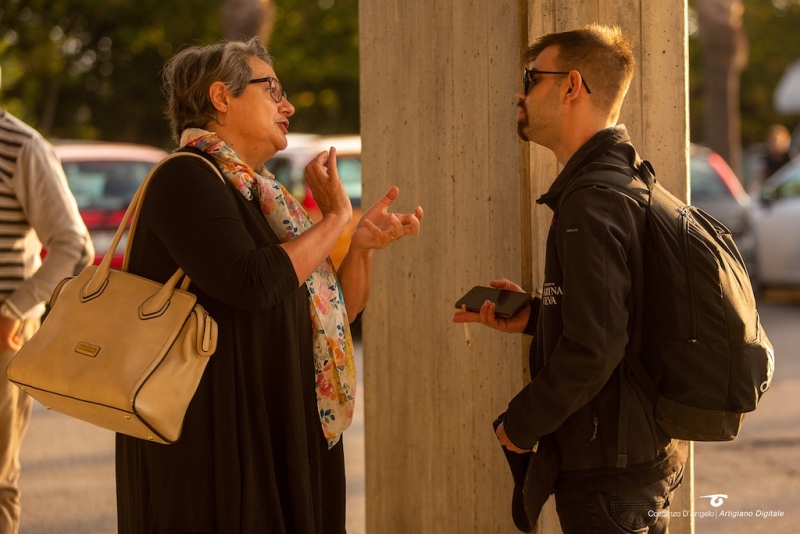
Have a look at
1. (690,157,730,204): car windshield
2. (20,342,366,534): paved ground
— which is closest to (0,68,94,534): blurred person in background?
(20,342,366,534): paved ground

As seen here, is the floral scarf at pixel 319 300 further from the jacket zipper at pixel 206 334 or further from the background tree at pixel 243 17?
the background tree at pixel 243 17

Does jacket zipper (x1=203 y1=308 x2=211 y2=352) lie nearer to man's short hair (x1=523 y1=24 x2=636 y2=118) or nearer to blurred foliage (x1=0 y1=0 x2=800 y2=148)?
man's short hair (x1=523 y1=24 x2=636 y2=118)

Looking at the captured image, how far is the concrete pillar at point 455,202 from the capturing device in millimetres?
3279

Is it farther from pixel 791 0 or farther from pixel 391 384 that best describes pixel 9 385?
pixel 791 0

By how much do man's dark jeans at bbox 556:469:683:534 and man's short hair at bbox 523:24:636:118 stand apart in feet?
3.19

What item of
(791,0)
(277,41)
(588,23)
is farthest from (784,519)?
(791,0)

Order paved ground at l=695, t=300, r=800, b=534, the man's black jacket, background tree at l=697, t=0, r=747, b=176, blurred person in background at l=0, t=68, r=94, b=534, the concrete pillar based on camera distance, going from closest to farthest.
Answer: the man's black jacket → the concrete pillar → blurred person in background at l=0, t=68, r=94, b=534 → paved ground at l=695, t=300, r=800, b=534 → background tree at l=697, t=0, r=747, b=176

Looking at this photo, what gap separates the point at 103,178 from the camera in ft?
32.5

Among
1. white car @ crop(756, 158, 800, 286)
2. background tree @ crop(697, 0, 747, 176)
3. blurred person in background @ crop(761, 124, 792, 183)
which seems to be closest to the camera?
white car @ crop(756, 158, 800, 286)

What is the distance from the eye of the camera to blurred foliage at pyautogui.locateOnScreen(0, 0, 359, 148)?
2448 centimetres

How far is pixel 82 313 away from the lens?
2506 millimetres

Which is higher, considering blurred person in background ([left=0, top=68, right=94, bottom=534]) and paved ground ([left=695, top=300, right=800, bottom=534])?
blurred person in background ([left=0, top=68, right=94, bottom=534])

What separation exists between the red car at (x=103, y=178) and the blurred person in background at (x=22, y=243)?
5874 mm

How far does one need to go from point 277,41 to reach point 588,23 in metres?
23.7
